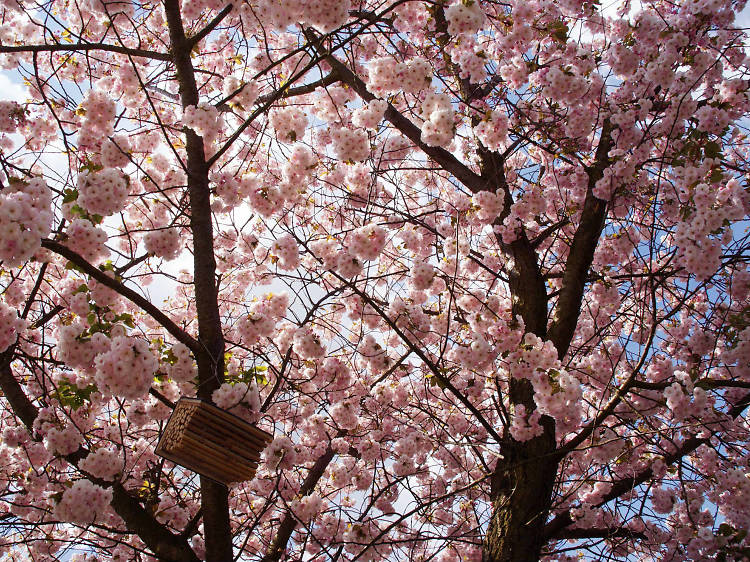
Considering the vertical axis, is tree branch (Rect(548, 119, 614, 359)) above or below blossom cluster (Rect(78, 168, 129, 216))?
above

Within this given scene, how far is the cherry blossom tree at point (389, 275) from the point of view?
10.8 ft

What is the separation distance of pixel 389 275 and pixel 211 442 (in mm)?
1914

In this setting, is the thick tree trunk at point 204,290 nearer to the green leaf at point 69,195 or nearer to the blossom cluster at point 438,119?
the green leaf at point 69,195

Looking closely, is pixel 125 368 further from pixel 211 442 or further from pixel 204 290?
pixel 204 290

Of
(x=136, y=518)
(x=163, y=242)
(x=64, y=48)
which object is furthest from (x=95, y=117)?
(x=136, y=518)

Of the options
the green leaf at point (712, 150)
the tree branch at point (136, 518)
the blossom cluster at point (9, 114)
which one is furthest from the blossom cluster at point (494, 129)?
the blossom cluster at point (9, 114)

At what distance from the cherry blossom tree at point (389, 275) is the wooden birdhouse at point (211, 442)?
0.90ft

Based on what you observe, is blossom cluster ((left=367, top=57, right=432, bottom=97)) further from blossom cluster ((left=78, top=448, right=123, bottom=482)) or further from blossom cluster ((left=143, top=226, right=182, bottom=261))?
blossom cluster ((left=78, top=448, right=123, bottom=482))

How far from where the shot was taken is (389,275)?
13.8 feet

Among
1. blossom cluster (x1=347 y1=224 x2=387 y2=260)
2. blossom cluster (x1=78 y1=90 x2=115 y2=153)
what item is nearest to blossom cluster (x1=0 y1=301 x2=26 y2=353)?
blossom cluster (x1=78 y1=90 x2=115 y2=153)

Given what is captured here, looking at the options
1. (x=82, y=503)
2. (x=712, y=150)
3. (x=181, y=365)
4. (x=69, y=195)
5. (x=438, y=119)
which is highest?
(x=712, y=150)

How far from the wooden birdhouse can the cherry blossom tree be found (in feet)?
0.90

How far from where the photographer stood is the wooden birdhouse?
8.73 feet

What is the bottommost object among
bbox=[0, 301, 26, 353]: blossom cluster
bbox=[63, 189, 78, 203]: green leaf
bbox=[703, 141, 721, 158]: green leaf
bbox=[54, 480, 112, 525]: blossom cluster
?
bbox=[54, 480, 112, 525]: blossom cluster
